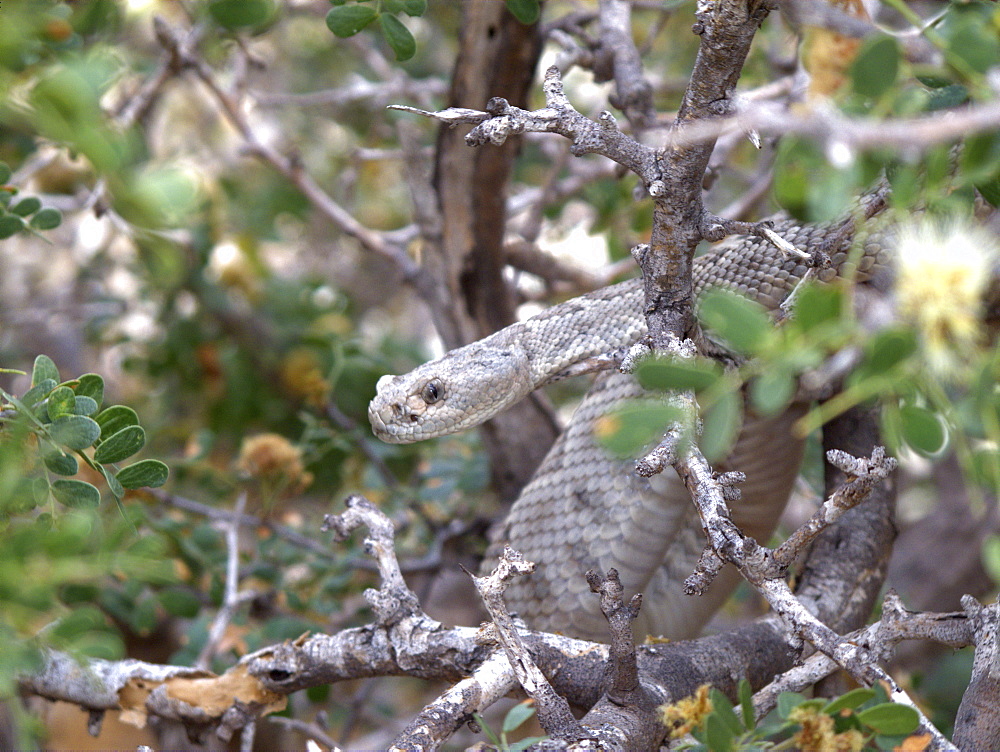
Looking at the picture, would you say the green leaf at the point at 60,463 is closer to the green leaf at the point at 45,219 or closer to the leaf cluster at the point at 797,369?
the green leaf at the point at 45,219

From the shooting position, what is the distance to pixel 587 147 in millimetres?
1774

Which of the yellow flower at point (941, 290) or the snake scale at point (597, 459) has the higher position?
the yellow flower at point (941, 290)

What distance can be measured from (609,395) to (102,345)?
10.3 feet

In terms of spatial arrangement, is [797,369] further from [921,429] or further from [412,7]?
[412,7]

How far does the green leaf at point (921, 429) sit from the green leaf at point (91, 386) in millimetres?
1518

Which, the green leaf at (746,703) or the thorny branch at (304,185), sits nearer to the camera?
the green leaf at (746,703)

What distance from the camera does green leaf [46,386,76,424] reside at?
1.70 meters

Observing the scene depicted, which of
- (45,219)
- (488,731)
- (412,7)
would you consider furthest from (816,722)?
(45,219)

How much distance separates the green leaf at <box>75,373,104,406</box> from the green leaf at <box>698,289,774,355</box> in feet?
4.35

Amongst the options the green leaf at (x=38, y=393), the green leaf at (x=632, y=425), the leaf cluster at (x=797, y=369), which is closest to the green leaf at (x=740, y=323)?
the leaf cluster at (x=797, y=369)

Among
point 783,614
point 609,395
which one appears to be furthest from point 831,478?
point 783,614

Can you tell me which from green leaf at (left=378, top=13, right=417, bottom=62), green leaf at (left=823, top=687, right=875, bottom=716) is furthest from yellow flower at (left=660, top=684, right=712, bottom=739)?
green leaf at (left=378, top=13, right=417, bottom=62)

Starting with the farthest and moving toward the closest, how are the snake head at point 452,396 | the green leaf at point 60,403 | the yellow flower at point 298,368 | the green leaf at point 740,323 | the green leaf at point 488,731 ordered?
the yellow flower at point 298,368
the snake head at point 452,396
the green leaf at point 60,403
the green leaf at point 488,731
the green leaf at point 740,323

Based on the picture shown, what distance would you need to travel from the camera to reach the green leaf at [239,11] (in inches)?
69.9
